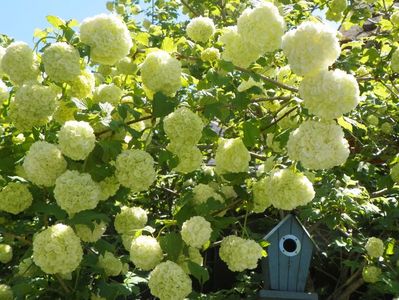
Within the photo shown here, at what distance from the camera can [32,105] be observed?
2230mm

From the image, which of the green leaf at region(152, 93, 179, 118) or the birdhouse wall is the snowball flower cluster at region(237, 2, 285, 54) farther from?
the birdhouse wall

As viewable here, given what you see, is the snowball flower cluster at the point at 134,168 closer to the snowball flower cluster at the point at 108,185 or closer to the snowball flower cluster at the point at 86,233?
the snowball flower cluster at the point at 108,185

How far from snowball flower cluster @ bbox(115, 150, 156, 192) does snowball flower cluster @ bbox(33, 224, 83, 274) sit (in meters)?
0.32

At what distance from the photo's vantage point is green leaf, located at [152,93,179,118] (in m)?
2.32

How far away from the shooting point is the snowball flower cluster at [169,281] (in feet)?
7.27

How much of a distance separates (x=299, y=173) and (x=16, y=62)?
1.31m

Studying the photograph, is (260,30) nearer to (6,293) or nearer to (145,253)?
(145,253)

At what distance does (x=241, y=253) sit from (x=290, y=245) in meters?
0.68

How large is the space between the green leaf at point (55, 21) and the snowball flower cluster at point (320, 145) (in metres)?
1.17

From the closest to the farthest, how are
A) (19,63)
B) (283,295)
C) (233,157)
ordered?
(19,63) < (233,157) < (283,295)

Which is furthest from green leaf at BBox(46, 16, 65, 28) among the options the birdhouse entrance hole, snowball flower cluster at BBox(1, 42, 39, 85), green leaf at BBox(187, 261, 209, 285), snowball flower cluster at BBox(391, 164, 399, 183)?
snowball flower cluster at BBox(391, 164, 399, 183)

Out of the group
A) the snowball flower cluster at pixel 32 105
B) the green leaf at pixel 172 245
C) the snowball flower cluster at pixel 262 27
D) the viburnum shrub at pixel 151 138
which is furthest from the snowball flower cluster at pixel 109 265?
the snowball flower cluster at pixel 262 27

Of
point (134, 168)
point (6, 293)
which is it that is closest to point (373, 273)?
point (134, 168)

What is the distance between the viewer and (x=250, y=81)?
9.02 feet
